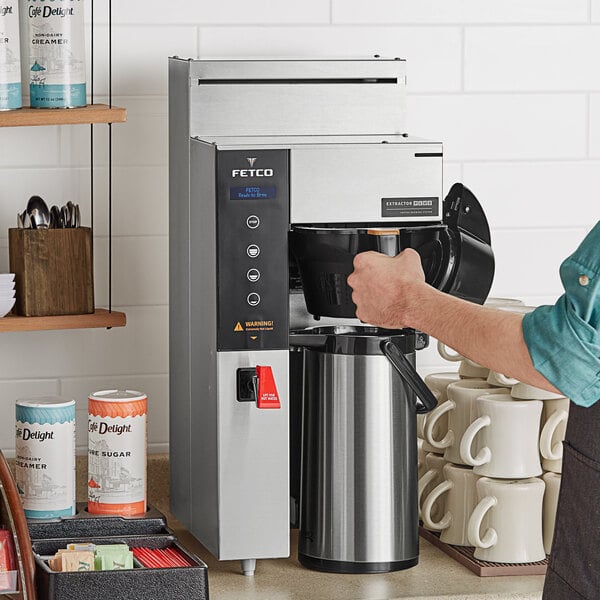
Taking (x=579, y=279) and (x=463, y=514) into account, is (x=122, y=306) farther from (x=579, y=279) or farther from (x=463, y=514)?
(x=579, y=279)

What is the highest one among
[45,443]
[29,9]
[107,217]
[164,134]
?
[29,9]

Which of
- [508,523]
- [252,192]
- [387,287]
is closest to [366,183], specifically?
[252,192]

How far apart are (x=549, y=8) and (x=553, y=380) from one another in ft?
3.56

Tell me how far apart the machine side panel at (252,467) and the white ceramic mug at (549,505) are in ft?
1.15

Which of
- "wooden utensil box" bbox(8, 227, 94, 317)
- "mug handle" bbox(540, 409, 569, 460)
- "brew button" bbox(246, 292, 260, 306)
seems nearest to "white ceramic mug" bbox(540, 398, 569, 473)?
"mug handle" bbox(540, 409, 569, 460)

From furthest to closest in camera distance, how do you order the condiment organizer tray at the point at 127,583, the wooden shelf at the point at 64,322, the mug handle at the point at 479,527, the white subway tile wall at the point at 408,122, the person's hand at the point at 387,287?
the white subway tile wall at the point at 408,122 → the wooden shelf at the point at 64,322 → the mug handle at the point at 479,527 → the condiment organizer tray at the point at 127,583 → the person's hand at the point at 387,287

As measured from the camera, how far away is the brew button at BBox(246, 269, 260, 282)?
142 cm

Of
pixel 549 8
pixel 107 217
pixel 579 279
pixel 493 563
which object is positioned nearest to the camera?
pixel 579 279

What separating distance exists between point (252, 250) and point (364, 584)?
1.42 ft

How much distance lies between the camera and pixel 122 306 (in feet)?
5.93

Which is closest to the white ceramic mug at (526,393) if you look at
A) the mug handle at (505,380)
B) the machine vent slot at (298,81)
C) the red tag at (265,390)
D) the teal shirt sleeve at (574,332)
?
the mug handle at (505,380)

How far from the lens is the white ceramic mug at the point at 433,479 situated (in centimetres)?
165

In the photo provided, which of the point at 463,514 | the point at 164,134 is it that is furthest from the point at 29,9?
the point at 463,514

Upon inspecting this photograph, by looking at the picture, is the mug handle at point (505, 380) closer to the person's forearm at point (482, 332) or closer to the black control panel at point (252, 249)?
the black control panel at point (252, 249)
